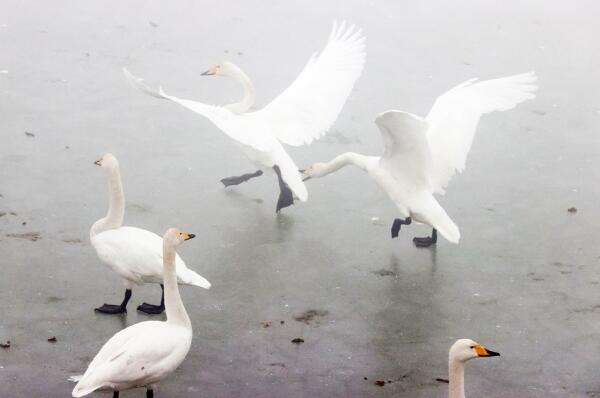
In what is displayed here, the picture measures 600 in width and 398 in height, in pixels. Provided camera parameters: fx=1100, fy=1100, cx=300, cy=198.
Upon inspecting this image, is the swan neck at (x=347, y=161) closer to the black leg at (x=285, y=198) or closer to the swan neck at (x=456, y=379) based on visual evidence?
the black leg at (x=285, y=198)

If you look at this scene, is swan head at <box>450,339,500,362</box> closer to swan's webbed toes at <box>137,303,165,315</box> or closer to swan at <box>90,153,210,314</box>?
swan at <box>90,153,210,314</box>

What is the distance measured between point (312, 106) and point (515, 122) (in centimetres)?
256

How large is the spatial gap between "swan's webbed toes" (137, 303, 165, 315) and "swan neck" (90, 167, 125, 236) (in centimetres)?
57

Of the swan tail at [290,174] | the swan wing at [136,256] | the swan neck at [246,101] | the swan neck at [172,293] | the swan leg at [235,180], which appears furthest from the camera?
the swan neck at [246,101]

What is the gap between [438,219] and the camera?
8.12 metres

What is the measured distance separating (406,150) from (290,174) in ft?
2.98

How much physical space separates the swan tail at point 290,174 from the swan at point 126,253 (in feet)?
5.20

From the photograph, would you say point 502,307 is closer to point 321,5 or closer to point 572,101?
point 572,101

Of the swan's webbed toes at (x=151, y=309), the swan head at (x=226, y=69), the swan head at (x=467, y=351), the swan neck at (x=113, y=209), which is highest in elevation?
the swan head at (x=226, y=69)

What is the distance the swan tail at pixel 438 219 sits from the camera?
Answer: 792 cm

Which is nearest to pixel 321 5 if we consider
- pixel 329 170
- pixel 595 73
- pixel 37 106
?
pixel 595 73

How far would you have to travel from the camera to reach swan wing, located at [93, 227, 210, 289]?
6684 mm

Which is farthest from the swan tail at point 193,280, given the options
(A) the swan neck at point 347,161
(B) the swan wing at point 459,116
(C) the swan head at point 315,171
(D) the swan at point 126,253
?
(B) the swan wing at point 459,116

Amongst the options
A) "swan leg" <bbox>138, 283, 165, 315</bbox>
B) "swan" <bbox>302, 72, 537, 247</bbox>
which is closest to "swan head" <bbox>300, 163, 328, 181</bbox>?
"swan" <bbox>302, 72, 537, 247</bbox>
